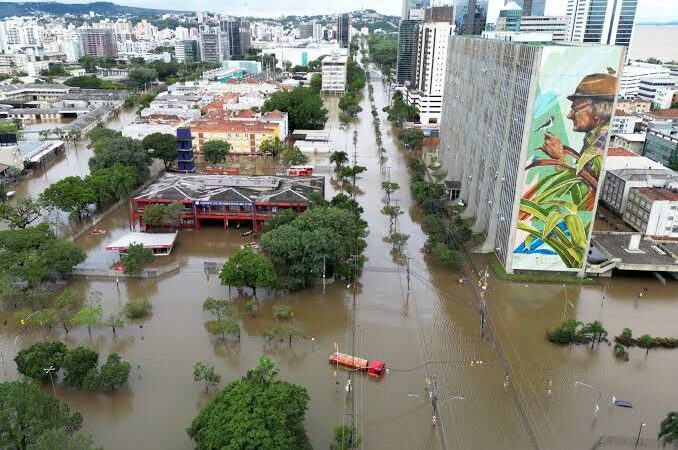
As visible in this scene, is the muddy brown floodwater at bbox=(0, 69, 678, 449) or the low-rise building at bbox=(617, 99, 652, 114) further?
the low-rise building at bbox=(617, 99, 652, 114)

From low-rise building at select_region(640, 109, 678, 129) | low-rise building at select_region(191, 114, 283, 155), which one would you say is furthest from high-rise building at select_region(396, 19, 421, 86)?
low-rise building at select_region(191, 114, 283, 155)

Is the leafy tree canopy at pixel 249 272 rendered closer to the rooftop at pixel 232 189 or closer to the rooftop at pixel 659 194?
the rooftop at pixel 232 189

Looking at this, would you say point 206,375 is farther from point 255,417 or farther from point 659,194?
point 659,194

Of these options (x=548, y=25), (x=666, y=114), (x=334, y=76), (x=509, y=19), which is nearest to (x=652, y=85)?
(x=548, y=25)

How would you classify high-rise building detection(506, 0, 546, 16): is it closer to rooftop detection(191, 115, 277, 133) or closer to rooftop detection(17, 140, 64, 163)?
rooftop detection(191, 115, 277, 133)

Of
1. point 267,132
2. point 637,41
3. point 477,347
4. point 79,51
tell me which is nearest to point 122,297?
point 477,347

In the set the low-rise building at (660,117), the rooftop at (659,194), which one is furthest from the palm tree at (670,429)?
the low-rise building at (660,117)
